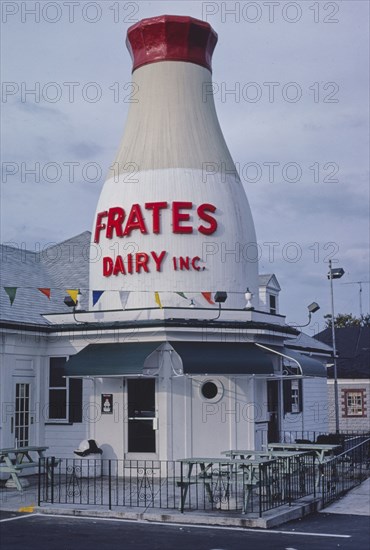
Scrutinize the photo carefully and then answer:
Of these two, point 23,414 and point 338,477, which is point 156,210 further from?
point 338,477

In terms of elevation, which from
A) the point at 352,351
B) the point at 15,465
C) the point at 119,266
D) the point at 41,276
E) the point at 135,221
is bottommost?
the point at 15,465

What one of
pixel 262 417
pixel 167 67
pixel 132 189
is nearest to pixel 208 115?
pixel 167 67

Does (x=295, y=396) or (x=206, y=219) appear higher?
(x=206, y=219)

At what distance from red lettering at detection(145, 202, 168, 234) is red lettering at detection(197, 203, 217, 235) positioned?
996 mm

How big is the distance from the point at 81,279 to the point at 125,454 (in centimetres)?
758

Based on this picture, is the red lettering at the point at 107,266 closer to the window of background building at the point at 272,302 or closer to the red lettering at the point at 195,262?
the red lettering at the point at 195,262

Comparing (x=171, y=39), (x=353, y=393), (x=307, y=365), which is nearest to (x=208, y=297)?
(x=307, y=365)

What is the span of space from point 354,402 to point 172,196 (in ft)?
86.3

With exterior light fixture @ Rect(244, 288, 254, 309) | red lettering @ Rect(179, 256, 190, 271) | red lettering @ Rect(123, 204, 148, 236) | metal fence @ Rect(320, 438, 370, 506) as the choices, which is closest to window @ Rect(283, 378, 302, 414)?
metal fence @ Rect(320, 438, 370, 506)

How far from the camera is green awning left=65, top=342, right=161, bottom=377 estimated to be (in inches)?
784

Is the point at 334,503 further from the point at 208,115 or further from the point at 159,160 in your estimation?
the point at 208,115

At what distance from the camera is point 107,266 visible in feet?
74.0

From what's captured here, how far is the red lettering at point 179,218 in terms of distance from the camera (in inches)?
858

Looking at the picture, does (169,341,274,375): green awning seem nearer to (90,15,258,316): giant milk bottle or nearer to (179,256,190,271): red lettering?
(90,15,258,316): giant milk bottle
